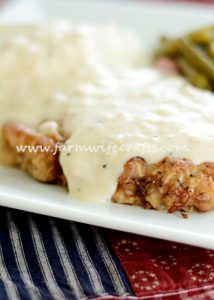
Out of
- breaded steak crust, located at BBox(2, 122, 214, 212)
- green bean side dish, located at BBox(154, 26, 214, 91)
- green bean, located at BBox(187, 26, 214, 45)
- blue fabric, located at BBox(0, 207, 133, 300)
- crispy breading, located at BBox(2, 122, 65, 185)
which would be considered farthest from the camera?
green bean, located at BBox(187, 26, 214, 45)

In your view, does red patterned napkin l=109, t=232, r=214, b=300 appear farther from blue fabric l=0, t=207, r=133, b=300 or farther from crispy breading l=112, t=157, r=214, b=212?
crispy breading l=112, t=157, r=214, b=212

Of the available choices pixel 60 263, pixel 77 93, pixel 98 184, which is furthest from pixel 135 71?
pixel 60 263

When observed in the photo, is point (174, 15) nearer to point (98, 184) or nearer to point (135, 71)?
point (135, 71)

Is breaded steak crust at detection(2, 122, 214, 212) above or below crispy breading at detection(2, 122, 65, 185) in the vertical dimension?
above

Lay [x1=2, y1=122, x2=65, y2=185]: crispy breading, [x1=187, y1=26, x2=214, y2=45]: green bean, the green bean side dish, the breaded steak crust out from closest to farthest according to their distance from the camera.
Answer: the breaded steak crust
[x1=2, y1=122, x2=65, y2=185]: crispy breading
the green bean side dish
[x1=187, y1=26, x2=214, y2=45]: green bean

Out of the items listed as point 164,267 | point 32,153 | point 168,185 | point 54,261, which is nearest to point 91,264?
point 54,261

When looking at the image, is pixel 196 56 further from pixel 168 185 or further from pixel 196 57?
pixel 168 185


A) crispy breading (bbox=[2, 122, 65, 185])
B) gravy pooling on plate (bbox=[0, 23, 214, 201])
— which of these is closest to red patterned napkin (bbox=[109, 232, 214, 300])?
gravy pooling on plate (bbox=[0, 23, 214, 201])

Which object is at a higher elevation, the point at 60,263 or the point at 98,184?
the point at 98,184

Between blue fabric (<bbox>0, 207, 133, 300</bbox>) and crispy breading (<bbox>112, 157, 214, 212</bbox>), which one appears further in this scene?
crispy breading (<bbox>112, 157, 214, 212</bbox>)
